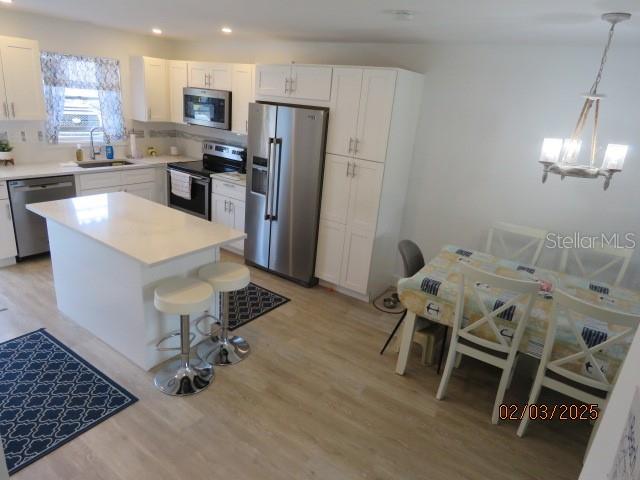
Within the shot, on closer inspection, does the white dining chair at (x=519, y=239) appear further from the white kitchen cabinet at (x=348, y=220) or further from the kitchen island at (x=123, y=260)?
the kitchen island at (x=123, y=260)

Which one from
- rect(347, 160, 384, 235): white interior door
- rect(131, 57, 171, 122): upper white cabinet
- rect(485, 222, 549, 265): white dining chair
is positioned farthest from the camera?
rect(131, 57, 171, 122): upper white cabinet

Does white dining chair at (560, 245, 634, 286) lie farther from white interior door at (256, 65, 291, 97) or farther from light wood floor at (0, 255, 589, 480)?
white interior door at (256, 65, 291, 97)

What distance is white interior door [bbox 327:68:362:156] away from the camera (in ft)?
12.1

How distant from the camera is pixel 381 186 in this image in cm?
378

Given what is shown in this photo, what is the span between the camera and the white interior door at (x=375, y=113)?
3531 mm

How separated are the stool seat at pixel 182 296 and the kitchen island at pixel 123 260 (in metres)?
0.15

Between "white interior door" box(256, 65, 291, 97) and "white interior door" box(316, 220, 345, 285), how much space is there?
1417 millimetres

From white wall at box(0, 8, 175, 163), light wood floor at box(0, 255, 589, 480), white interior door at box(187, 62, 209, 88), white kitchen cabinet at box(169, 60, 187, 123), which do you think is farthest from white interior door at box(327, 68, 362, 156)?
white wall at box(0, 8, 175, 163)

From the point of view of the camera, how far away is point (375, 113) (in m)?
3.63

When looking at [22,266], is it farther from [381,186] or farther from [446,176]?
[446,176]

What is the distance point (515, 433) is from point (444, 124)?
271 centimetres

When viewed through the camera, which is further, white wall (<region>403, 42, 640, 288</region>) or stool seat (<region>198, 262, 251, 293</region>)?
white wall (<region>403, 42, 640, 288</region>)

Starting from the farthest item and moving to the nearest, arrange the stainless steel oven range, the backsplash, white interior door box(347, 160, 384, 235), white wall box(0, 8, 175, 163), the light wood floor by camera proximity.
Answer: the stainless steel oven range
the backsplash
white wall box(0, 8, 175, 163)
white interior door box(347, 160, 384, 235)
the light wood floor

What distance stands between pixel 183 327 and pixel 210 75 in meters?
3.49
